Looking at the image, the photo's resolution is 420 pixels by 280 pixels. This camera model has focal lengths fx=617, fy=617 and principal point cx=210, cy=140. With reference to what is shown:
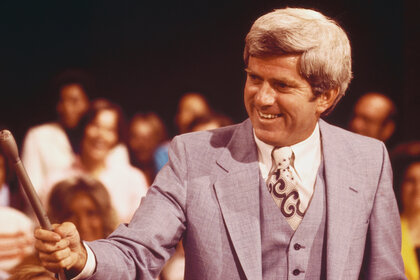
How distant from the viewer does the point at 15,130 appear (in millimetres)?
4363

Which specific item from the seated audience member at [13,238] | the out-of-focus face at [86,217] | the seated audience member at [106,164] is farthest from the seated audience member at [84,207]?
the seated audience member at [13,238]

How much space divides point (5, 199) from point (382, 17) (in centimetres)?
291

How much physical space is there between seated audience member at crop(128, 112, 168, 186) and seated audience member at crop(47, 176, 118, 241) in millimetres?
500

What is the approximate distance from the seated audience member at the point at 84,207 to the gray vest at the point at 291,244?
2319 millimetres

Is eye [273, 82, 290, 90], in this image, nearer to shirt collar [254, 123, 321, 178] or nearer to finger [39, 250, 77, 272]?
shirt collar [254, 123, 321, 178]

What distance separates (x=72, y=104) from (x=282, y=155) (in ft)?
9.92

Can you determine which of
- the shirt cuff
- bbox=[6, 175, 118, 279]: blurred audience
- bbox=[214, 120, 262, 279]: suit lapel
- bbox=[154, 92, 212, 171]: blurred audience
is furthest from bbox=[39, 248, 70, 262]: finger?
A: bbox=[154, 92, 212, 171]: blurred audience

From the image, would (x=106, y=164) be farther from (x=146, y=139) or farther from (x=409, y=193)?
(x=409, y=193)

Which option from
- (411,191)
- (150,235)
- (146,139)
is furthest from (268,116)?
(146,139)

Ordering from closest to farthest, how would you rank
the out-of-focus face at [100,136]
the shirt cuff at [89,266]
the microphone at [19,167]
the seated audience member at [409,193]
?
the microphone at [19,167]
the shirt cuff at [89,266]
the seated audience member at [409,193]
the out-of-focus face at [100,136]

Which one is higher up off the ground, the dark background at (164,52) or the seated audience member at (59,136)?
the dark background at (164,52)

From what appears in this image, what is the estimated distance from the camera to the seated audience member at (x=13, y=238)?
12.9 ft

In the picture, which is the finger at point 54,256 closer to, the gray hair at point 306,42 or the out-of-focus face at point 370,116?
the gray hair at point 306,42

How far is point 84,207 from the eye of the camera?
3.82m
